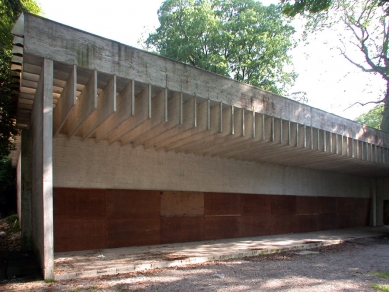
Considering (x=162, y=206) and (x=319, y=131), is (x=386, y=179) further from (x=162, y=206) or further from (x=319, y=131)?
(x=162, y=206)

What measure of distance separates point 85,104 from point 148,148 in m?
4.23

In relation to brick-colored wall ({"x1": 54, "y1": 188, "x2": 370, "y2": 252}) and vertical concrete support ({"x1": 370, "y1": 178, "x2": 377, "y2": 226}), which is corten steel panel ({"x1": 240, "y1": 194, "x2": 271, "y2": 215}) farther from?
vertical concrete support ({"x1": 370, "y1": 178, "x2": 377, "y2": 226})

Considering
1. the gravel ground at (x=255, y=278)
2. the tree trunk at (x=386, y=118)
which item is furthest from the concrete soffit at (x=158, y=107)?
the tree trunk at (x=386, y=118)

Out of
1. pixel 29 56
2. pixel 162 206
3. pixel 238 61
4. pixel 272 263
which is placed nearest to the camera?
pixel 29 56

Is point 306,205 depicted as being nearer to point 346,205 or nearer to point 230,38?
point 346,205

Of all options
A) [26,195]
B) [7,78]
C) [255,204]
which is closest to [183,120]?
[26,195]

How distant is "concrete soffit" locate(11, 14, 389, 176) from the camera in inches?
312

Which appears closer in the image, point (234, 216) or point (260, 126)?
point (260, 126)

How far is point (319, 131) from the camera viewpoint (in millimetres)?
14047

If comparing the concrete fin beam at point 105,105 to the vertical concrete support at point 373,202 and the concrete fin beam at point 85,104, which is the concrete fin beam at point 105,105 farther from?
the vertical concrete support at point 373,202

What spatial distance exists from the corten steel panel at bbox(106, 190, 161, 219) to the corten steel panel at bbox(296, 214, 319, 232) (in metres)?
8.89

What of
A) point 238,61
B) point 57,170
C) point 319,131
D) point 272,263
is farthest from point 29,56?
point 238,61

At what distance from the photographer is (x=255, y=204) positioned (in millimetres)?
15828

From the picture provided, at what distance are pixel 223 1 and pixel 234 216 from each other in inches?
745
